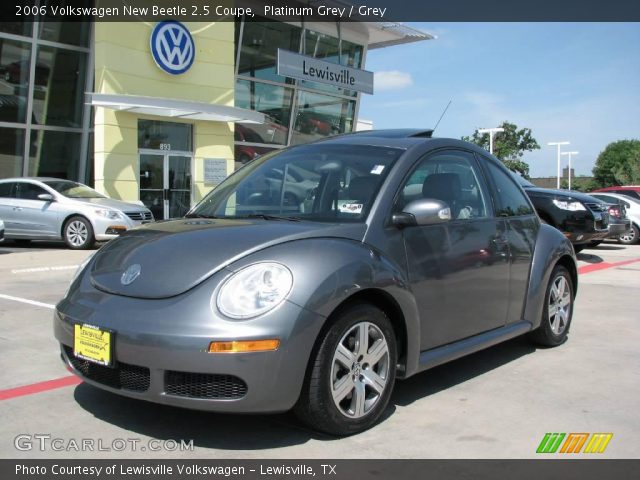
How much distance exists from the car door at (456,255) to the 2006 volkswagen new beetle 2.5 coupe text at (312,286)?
0.04ft

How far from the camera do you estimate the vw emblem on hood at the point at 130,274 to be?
3.29m

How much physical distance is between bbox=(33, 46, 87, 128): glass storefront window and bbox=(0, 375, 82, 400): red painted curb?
15.7m

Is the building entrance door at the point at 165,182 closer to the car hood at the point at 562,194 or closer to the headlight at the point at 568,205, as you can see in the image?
the car hood at the point at 562,194

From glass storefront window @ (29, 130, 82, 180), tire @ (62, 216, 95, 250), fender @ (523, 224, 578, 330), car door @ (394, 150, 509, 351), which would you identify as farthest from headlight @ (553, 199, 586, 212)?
glass storefront window @ (29, 130, 82, 180)

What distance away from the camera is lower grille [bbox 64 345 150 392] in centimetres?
311

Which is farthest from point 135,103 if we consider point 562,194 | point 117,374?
point 117,374

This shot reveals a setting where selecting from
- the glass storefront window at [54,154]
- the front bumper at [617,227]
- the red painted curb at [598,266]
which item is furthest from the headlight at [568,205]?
the glass storefront window at [54,154]

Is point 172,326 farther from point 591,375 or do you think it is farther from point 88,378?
point 591,375

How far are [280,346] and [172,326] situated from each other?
505mm

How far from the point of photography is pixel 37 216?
13.2m

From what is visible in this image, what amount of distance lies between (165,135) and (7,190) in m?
5.26
